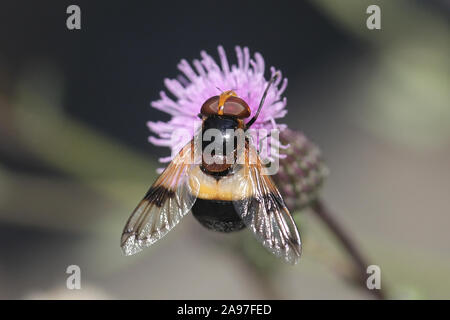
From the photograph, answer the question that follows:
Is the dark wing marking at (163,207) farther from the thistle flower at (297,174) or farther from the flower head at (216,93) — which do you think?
the thistle flower at (297,174)

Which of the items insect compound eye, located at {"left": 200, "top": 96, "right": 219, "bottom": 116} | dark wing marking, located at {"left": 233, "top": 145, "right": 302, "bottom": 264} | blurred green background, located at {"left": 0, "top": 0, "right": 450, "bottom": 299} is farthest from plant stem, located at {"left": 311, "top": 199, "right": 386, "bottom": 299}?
insect compound eye, located at {"left": 200, "top": 96, "right": 219, "bottom": 116}

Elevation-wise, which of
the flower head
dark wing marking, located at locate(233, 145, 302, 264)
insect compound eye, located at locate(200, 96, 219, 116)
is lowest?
dark wing marking, located at locate(233, 145, 302, 264)

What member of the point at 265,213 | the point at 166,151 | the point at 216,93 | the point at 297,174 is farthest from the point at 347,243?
the point at 166,151

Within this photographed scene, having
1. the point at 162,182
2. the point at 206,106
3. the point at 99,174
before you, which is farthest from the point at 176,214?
the point at 99,174

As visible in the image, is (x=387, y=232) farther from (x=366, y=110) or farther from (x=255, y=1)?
(x=255, y=1)

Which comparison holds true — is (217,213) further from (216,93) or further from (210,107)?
(216,93)

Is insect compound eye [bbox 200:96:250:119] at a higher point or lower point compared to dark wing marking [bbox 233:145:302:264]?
higher

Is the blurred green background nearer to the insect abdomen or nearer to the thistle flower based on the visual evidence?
the thistle flower
